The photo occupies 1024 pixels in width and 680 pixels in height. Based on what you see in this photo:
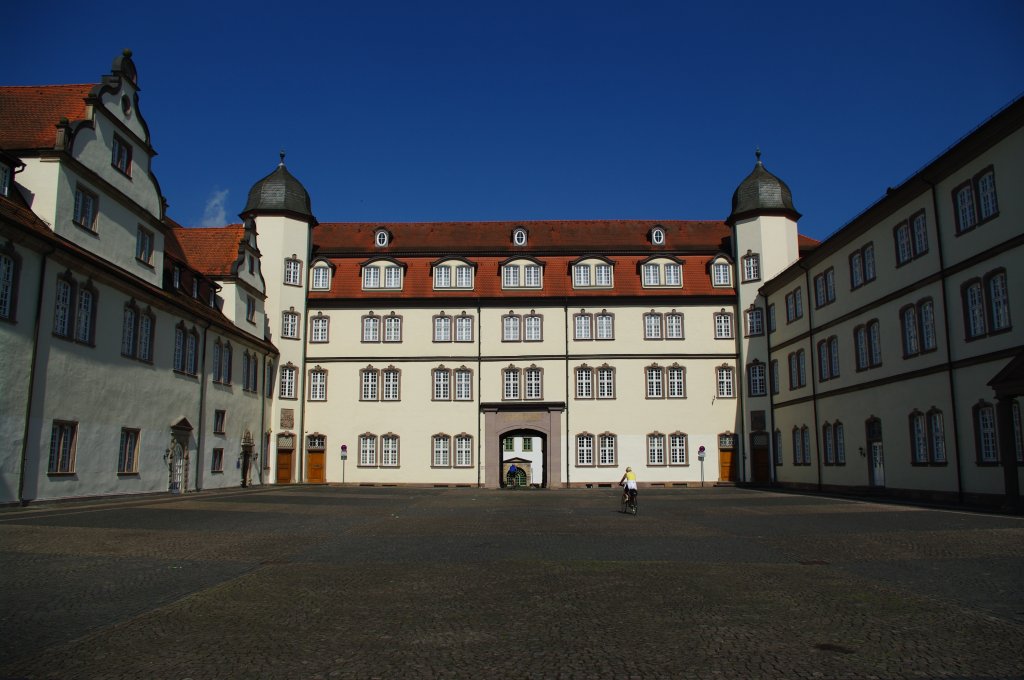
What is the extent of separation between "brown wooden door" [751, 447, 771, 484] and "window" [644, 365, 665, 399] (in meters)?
5.94

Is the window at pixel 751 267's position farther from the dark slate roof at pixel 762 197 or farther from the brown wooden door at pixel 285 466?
the brown wooden door at pixel 285 466

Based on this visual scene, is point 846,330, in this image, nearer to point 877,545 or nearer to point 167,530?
point 877,545

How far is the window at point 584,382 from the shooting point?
48.0 metres

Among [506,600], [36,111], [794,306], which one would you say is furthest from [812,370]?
[36,111]

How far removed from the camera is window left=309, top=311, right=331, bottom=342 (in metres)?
49.1

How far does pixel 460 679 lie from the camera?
22.9 ft

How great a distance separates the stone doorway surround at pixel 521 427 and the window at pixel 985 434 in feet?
78.1

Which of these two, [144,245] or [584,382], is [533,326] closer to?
[584,382]

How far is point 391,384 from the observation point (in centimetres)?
4847

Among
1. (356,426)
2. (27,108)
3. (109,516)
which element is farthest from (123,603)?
(356,426)

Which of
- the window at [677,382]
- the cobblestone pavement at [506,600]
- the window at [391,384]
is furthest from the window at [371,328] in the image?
the cobblestone pavement at [506,600]

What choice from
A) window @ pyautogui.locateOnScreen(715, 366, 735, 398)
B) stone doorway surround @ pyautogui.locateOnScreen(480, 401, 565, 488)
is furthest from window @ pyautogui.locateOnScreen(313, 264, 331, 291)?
window @ pyautogui.locateOnScreen(715, 366, 735, 398)

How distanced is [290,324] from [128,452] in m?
18.7

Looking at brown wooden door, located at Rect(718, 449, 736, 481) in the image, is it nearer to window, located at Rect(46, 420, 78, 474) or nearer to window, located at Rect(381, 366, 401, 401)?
window, located at Rect(381, 366, 401, 401)
